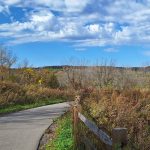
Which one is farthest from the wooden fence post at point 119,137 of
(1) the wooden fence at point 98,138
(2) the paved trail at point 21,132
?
(2) the paved trail at point 21,132

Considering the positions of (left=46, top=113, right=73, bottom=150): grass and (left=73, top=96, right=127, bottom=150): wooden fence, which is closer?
(left=73, top=96, right=127, bottom=150): wooden fence

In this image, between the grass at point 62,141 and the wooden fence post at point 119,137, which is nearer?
the wooden fence post at point 119,137

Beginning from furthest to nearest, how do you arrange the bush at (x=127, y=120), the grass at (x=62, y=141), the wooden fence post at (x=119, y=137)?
1. the grass at (x=62, y=141)
2. the bush at (x=127, y=120)
3. the wooden fence post at (x=119, y=137)

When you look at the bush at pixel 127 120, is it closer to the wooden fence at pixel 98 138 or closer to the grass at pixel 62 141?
the wooden fence at pixel 98 138

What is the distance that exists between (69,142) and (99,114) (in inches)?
113

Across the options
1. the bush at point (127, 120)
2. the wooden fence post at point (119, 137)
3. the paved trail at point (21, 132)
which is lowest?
the paved trail at point (21, 132)

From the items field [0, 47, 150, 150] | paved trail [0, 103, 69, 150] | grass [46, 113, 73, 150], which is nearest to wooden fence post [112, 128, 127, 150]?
field [0, 47, 150, 150]

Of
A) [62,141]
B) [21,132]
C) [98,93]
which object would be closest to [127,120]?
[62,141]

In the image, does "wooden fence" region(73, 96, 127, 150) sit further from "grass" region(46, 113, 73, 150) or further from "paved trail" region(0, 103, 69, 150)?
"paved trail" region(0, 103, 69, 150)

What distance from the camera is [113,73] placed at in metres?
56.1

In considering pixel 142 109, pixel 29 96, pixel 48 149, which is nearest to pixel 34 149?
pixel 48 149

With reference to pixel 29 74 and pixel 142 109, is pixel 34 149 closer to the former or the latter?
pixel 142 109

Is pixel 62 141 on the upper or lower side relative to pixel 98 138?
lower

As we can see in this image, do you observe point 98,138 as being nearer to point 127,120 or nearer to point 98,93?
point 127,120
